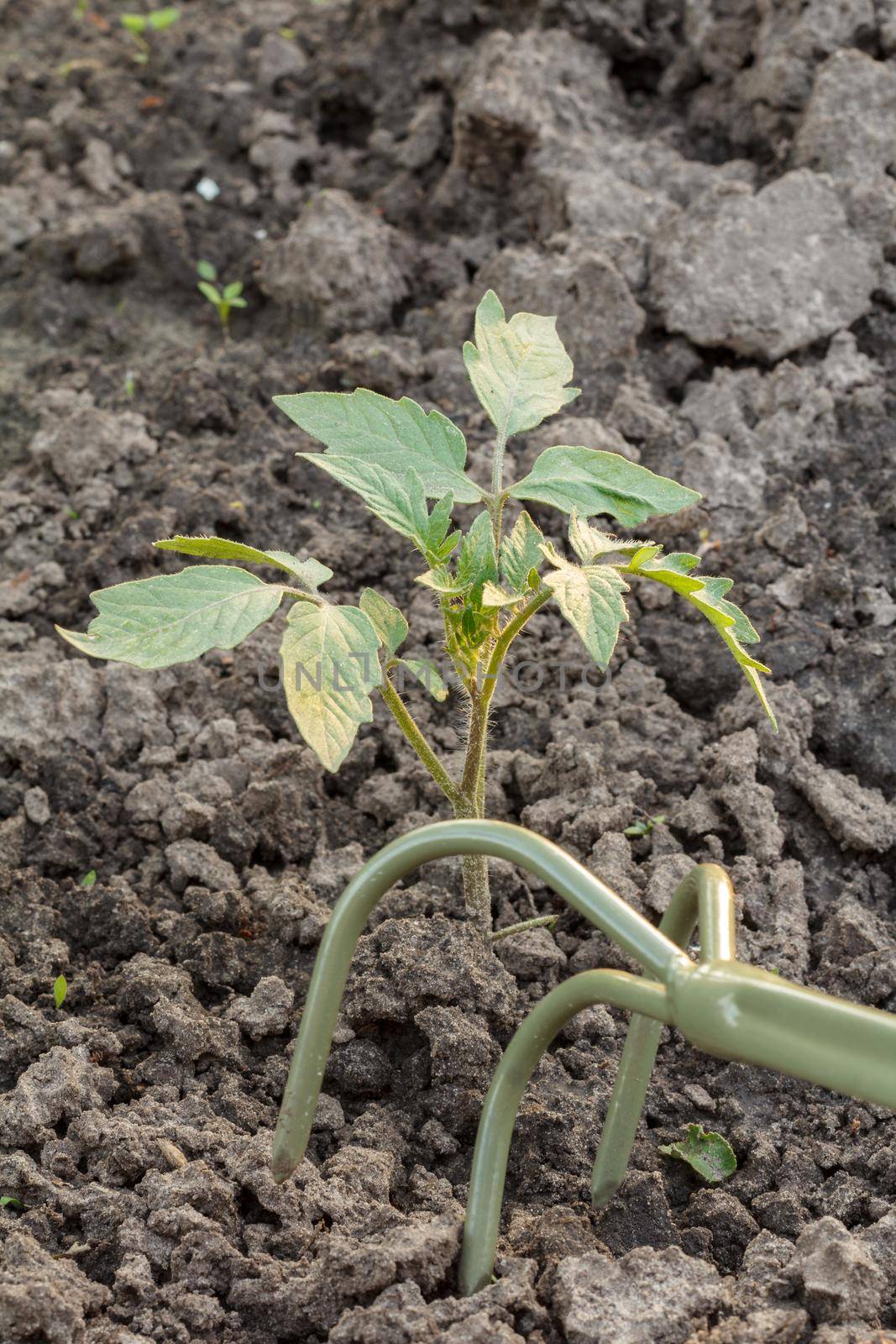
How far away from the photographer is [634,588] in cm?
236

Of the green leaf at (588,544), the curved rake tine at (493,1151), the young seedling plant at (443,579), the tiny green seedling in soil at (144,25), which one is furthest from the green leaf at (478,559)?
the tiny green seedling in soil at (144,25)

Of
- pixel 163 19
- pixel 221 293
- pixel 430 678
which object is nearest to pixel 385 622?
pixel 430 678

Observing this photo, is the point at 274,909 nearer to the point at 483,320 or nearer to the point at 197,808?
the point at 197,808

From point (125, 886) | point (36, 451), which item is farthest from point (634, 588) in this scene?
point (36, 451)

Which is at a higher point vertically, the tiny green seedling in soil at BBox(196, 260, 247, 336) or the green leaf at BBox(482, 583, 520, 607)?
the green leaf at BBox(482, 583, 520, 607)

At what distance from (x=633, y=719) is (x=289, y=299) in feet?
4.59

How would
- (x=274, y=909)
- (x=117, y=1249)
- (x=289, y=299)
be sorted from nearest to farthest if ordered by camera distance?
(x=117, y=1249), (x=274, y=909), (x=289, y=299)

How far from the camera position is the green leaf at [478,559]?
4.98 feet

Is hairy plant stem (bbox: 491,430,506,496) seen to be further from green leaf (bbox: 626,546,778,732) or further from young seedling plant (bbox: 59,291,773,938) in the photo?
green leaf (bbox: 626,546,778,732)

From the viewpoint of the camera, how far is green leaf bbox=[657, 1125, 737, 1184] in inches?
62.7

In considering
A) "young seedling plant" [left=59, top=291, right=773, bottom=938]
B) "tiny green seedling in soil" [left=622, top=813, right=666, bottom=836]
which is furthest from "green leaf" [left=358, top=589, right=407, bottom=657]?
"tiny green seedling in soil" [left=622, top=813, right=666, bottom=836]

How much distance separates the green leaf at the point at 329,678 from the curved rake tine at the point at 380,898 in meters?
0.13

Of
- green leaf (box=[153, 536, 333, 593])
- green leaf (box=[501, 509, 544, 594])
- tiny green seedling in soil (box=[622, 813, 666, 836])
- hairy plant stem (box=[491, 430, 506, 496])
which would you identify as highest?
hairy plant stem (box=[491, 430, 506, 496])

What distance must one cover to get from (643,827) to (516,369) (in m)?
0.73
